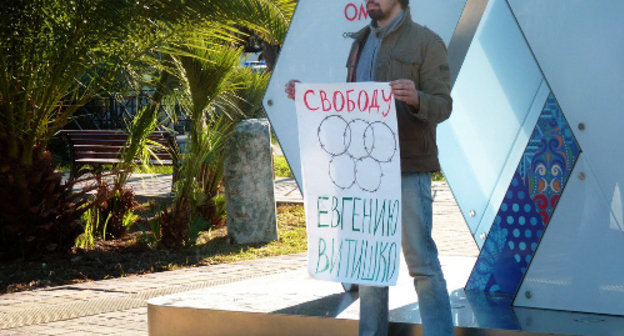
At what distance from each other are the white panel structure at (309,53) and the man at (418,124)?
5.16 feet

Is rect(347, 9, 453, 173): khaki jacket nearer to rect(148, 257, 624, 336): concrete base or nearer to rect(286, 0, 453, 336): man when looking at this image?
rect(286, 0, 453, 336): man

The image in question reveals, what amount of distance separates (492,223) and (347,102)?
75.2 inches

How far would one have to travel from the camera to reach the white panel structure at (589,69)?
5223mm

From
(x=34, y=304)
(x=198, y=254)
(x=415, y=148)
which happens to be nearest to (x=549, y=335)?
(x=415, y=148)

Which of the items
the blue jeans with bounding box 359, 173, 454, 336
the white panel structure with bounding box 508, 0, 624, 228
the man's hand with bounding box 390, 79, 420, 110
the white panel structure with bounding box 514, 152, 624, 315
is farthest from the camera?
the white panel structure with bounding box 514, 152, 624, 315

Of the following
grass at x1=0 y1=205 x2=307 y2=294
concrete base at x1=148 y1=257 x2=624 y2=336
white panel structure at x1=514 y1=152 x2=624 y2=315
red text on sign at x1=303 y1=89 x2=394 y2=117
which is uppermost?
red text on sign at x1=303 y1=89 x2=394 y2=117

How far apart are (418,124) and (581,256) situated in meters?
1.43

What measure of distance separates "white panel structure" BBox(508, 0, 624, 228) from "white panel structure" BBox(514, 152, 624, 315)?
0.25 ft

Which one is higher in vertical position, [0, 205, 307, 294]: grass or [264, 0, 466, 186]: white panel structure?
[264, 0, 466, 186]: white panel structure

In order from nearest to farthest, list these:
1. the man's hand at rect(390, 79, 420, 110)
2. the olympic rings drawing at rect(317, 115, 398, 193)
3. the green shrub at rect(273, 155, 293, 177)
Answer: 1. the man's hand at rect(390, 79, 420, 110)
2. the olympic rings drawing at rect(317, 115, 398, 193)
3. the green shrub at rect(273, 155, 293, 177)

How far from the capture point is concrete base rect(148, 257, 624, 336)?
5047 millimetres

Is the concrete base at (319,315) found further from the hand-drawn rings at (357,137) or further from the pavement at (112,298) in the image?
the hand-drawn rings at (357,137)

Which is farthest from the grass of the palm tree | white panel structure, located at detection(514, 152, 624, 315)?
white panel structure, located at detection(514, 152, 624, 315)

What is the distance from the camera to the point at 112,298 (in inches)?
288
